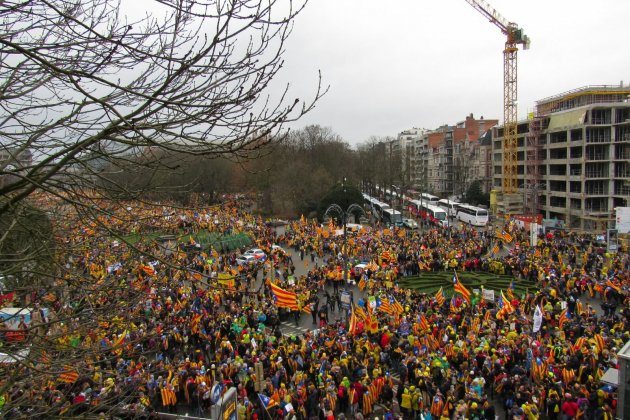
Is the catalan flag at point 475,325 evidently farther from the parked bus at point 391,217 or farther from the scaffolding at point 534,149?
the scaffolding at point 534,149

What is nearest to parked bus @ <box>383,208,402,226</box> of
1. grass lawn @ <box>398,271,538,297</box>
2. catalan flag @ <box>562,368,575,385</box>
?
grass lawn @ <box>398,271,538,297</box>

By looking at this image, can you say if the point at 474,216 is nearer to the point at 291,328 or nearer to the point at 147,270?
the point at 291,328

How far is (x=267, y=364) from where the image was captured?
13.3 meters

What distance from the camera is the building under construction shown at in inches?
1729

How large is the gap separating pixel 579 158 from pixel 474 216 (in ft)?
37.4

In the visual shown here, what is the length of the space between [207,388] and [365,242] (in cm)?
2049

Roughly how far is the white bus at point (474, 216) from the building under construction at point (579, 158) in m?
4.23

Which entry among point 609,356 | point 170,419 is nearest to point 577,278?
point 609,356

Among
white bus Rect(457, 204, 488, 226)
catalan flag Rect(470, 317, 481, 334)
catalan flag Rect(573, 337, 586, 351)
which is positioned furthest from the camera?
white bus Rect(457, 204, 488, 226)

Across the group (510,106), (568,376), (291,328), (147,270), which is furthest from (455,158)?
(147,270)

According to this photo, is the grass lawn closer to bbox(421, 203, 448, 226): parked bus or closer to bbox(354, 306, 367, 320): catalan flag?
bbox(354, 306, 367, 320): catalan flag

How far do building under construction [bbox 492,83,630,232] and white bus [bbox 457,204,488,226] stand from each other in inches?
167

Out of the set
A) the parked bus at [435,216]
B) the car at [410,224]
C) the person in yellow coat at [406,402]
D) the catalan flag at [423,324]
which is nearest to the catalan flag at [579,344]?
the catalan flag at [423,324]

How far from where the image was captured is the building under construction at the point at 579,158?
43906mm
